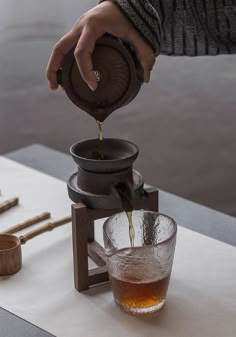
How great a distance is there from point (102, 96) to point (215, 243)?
0.31 meters

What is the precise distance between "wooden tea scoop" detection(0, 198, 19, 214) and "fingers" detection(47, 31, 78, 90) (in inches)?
12.3

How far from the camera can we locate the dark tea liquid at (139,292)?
1059mm

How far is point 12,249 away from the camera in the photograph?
117cm

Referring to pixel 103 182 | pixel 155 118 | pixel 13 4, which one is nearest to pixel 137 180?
pixel 103 182

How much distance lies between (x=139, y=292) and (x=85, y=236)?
0.40ft

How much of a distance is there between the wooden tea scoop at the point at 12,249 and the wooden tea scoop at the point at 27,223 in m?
0.03

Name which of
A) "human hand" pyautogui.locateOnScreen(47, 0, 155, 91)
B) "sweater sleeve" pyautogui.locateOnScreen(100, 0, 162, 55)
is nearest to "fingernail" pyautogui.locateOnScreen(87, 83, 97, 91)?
"human hand" pyautogui.locateOnScreen(47, 0, 155, 91)

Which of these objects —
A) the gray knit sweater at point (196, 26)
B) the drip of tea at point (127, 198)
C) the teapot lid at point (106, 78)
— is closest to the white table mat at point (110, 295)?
the drip of tea at point (127, 198)

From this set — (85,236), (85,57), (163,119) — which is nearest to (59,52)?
(85,57)

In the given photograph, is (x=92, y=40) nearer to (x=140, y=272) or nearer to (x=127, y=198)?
(x=127, y=198)

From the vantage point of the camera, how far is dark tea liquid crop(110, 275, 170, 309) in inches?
41.7

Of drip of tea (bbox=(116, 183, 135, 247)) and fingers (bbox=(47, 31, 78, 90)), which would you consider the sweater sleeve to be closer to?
fingers (bbox=(47, 31, 78, 90))

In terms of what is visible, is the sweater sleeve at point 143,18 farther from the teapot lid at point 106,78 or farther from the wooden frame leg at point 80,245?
the wooden frame leg at point 80,245

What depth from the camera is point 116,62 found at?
3.71 feet
